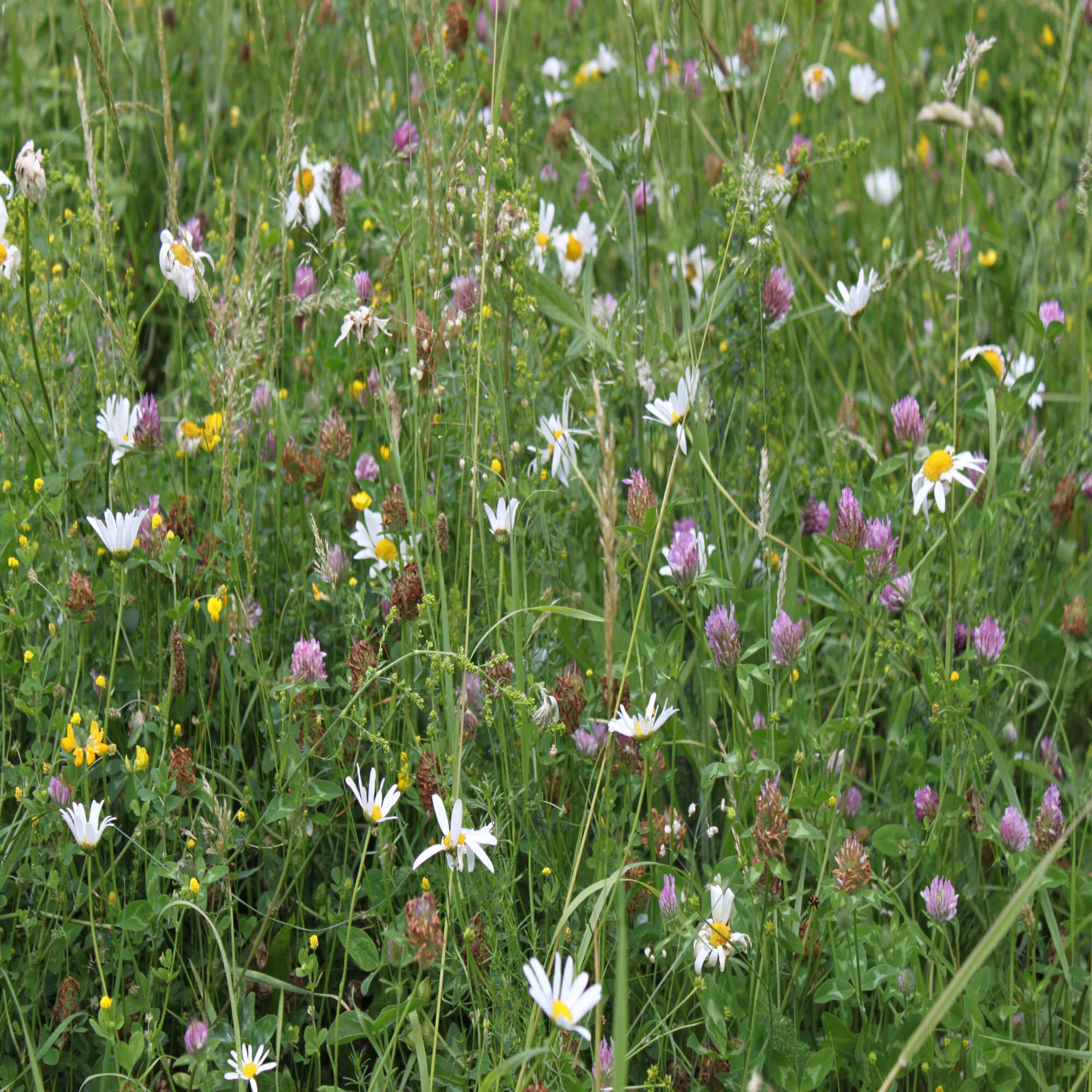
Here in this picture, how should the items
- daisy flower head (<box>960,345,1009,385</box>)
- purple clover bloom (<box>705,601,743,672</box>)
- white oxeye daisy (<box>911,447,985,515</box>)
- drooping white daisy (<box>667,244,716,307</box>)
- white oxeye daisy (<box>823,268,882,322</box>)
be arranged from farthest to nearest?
drooping white daisy (<box>667,244,716,307</box>)
daisy flower head (<box>960,345,1009,385</box>)
white oxeye daisy (<box>823,268,882,322</box>)
white oxeye daisy (<box>911,447,985,515</box>)
purple clover bloom (<box>705,601,743,672</box>)

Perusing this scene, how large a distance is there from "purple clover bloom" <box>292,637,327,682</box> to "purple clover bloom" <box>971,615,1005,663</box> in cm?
98

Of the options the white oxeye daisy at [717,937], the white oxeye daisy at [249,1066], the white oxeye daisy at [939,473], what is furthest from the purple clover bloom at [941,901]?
the white oxeye daisy at [249,1066]

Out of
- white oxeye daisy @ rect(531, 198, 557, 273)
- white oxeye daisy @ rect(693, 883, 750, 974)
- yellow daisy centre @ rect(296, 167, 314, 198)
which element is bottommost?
white oxeye daisy @ rect(693, 883, 750, 974)

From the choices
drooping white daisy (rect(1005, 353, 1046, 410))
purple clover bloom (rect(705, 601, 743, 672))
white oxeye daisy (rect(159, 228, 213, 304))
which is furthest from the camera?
drooping white daisy (rect(1005, 353, 1046, 410))

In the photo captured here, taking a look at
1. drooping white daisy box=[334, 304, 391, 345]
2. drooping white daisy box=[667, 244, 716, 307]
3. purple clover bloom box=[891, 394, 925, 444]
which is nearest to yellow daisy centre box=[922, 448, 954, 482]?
purple clover bloom box=[891, 394, 925, 444]

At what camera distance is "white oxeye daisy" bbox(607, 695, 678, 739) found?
1.57 meters

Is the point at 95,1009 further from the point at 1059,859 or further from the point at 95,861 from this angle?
the point at 1059,859

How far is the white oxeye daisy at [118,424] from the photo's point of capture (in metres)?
1.94

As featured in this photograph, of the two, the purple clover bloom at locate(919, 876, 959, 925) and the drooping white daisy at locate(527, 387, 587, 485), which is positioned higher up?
the drooping white daisy at locate(527, 387, 587, 485)

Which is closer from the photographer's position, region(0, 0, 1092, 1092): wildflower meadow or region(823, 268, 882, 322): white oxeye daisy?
region(0, 0, 1092, 1092): wildflower meadow

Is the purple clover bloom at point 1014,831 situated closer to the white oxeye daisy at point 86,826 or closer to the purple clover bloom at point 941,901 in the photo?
the purple clover bloom at point 941,901

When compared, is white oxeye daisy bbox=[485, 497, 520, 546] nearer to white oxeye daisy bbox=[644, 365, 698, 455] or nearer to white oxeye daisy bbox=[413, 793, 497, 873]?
white oxeye daisy bbox=[644, 365, 698, 455]

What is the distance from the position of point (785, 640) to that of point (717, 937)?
430mm

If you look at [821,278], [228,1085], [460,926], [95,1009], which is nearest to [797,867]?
[460,926]
